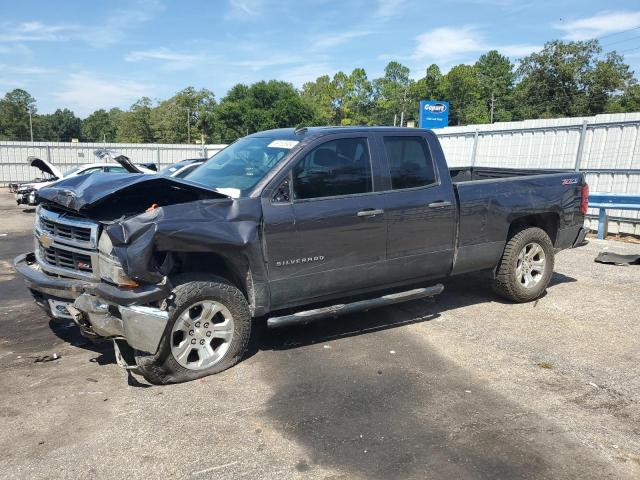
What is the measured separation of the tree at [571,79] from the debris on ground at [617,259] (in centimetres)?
5270

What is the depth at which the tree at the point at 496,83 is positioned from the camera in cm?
8225

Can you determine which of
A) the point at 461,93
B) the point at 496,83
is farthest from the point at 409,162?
the point at 496,83

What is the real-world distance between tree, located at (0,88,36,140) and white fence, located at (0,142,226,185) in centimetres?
7305

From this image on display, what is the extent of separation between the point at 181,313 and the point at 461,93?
283ft

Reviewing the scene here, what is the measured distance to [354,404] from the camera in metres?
3.90

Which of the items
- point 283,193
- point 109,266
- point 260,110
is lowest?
point 109,266

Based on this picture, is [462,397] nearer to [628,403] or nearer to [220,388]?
[628,403]

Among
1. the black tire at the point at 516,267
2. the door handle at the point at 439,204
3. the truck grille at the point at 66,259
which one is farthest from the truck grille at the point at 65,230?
the black tire at the point at 516,267

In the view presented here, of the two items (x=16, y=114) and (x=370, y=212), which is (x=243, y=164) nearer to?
(x=370, y=212)

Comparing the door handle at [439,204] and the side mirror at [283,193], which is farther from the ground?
the side mirror at [283,193]

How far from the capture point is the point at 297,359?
4.74 meters

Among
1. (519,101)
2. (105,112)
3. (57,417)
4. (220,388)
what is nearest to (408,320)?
(220,388)

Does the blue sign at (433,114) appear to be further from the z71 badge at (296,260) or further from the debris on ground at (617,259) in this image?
the z71 badge at (296,260)

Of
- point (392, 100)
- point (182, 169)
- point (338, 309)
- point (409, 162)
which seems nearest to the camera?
point (338, 309)
